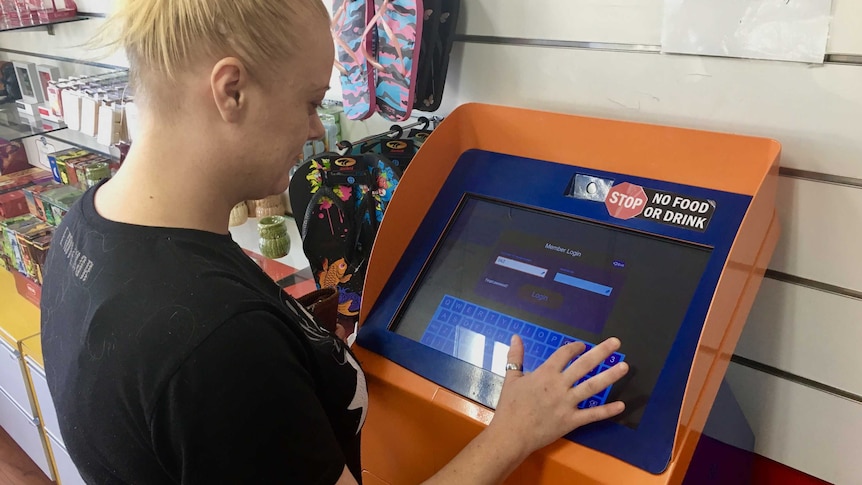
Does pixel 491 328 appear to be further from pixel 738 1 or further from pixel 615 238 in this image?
pixel 738 1

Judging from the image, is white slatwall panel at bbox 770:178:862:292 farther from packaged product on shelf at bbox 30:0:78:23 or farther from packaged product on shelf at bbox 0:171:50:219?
packaged product on shelf at bbox 0:171:50:219

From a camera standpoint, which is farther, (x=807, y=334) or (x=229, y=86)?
(x=807, y=334)

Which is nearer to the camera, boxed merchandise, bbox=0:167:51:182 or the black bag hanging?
the black bag hanging

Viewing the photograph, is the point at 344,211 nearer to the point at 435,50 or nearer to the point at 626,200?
the point at 435,50

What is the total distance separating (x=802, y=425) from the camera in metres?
1.17

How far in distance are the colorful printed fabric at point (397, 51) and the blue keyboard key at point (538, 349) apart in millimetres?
622

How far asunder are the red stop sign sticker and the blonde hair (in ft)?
1.72

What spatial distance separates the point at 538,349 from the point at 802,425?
602 millimetres

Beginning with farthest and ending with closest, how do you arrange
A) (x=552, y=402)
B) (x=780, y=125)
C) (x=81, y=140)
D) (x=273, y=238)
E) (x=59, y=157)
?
1. (x=81, y=140)
2. (x=59, y=157)
3. (x=273, y=238)
4. (x=780, y=125)
5. (x=552, y=402)

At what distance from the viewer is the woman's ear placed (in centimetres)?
65

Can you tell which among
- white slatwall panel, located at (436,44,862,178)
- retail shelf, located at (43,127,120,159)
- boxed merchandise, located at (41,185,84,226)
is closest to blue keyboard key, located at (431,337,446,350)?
white slatwall panel, located at (436,44,862,178)

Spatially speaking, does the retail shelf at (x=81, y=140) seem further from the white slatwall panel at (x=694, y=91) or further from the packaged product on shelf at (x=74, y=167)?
the white slatwall panel at (x=694, y=91)

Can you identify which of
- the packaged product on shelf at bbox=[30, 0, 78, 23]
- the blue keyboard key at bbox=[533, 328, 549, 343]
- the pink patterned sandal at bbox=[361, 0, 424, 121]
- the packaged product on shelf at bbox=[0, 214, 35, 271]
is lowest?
the packaged product on shelf at bbox=[0, 214, 35, 271]

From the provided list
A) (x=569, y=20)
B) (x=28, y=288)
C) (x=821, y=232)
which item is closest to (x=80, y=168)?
(x=28, y=288)
